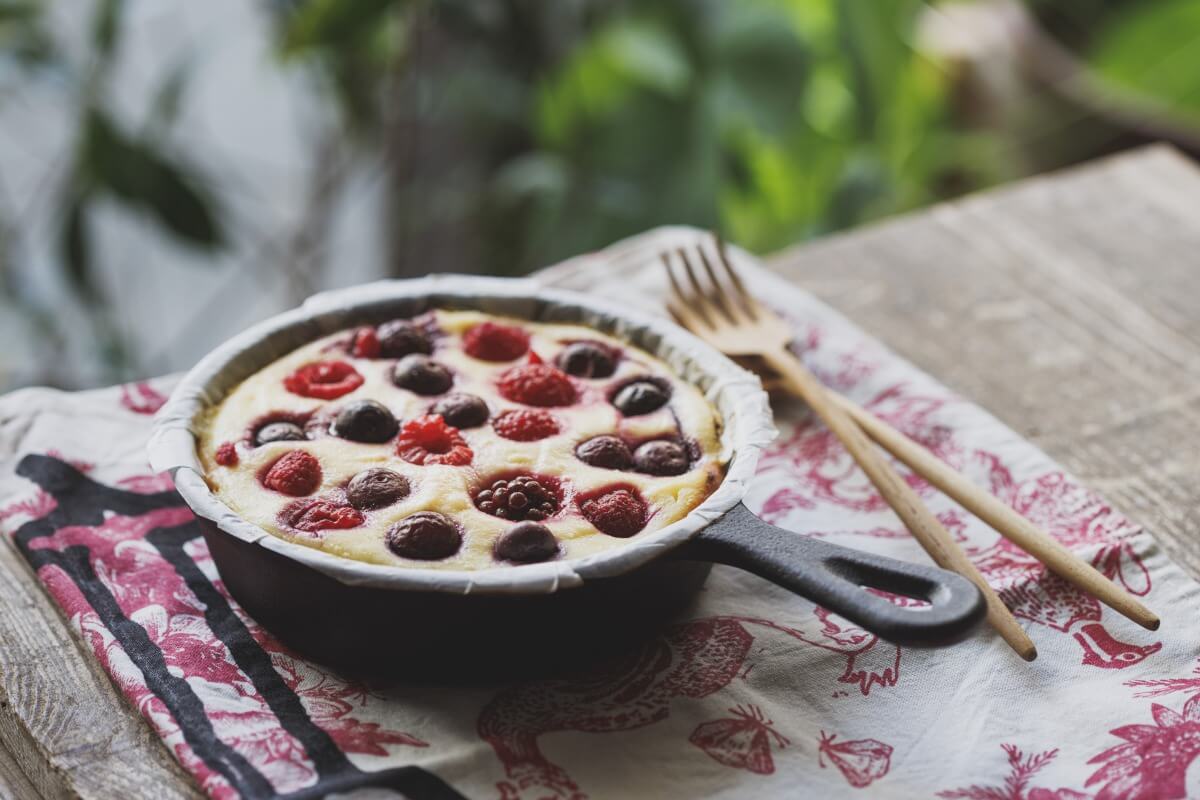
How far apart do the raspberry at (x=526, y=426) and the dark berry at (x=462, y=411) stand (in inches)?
0.7

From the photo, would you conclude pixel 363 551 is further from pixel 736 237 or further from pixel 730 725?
pixel 736 237

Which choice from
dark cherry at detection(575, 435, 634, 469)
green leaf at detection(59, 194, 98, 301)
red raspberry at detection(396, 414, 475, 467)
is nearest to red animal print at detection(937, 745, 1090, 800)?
dark cherry at detection(575, 435, 634, 469)

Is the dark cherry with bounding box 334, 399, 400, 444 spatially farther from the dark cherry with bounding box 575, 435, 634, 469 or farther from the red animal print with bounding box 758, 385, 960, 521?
the red animal print with bounding box 758, 385, 960, 521

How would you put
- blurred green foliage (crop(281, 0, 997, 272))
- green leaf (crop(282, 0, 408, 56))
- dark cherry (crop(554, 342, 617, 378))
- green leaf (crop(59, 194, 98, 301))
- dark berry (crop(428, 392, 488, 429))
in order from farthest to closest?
green leaf (crop(59, 194, 98, 301)) → blurred green foliage (crop(281, 0, 997, 272)) → green leaf (crop(282, 0, 408, 56)) → dark cherry (crop(554, 342, 617, 378)) → dark berry (crop(428, 392, 488, 429))

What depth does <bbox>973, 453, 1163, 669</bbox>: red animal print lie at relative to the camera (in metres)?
1.18

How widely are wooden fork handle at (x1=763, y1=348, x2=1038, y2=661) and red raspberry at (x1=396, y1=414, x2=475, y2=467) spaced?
42 centimetres

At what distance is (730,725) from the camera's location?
109 centimetres

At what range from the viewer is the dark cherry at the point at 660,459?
121 centimetres

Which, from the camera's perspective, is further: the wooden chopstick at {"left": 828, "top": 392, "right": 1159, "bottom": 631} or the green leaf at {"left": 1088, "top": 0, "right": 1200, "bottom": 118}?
the green leaf at {"left": 1088, "top": 0, "right": 1200, "bottom": 118}

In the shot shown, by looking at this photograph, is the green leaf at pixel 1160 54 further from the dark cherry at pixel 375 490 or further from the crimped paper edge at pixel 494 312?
the dark cherry at pixel 375 490

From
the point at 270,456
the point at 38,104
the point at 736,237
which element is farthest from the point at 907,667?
the point at 38,104

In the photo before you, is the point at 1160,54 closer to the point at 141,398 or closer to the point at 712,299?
the point at 712,299

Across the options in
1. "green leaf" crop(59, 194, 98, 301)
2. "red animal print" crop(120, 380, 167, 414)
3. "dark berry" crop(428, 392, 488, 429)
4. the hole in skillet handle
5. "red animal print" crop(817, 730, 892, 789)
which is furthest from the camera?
"green leaf" crop(59, 194, 98, 301)

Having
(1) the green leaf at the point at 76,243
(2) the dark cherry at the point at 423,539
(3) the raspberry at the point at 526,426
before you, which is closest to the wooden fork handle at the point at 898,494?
(3) the raspberry at the point at 526,426
